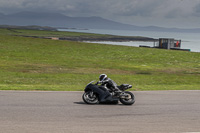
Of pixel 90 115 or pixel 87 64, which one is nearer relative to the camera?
pixel 90 115

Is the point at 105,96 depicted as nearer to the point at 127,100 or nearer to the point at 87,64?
the point at 127,100

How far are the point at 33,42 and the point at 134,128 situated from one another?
55037 mm

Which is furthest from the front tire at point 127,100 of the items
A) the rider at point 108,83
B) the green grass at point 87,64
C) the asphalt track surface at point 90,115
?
the green grass at point 87,64

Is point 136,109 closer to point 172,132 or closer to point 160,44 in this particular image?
point 172,132

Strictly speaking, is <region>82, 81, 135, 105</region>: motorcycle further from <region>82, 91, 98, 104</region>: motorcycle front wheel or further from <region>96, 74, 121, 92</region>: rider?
<region>96, 74, 121, 92</region>: rider

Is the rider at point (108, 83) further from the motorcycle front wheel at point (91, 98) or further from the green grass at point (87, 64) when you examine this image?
the green grass at point (87, 64)

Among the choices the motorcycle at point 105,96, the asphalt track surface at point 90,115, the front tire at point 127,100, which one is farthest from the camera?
the front tire at point 127,100

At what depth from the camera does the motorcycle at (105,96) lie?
44.9ft

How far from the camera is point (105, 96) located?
1367 centimetres

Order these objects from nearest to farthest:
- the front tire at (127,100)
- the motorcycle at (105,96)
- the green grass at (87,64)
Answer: the motorcycle at (105,96) < the front tire at (127,100) < the green grass at (87,64)

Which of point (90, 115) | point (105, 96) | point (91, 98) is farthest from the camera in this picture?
point (91, 98)

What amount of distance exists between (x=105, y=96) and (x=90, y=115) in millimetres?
2200

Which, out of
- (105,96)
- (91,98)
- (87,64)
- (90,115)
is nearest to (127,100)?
(105,96)

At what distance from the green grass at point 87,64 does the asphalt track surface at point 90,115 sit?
9.27 meters
